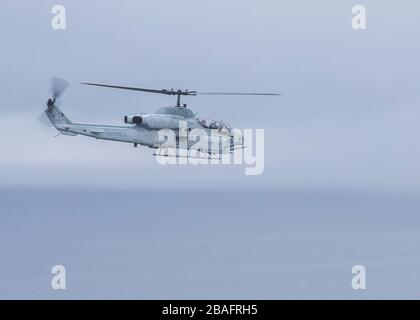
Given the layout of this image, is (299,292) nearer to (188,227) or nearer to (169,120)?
(169,120)

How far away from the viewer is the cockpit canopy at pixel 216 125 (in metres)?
53.4

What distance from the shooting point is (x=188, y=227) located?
13075 cm

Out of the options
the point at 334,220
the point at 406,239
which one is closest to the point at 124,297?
the point at 406,239

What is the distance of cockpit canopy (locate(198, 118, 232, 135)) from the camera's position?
53.4m

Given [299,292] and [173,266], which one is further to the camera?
[173,266]

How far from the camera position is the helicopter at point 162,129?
2018 inches

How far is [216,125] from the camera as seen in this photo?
5366 cm

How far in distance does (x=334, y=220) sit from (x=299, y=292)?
247 feet

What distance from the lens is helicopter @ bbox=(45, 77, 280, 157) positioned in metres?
51.2

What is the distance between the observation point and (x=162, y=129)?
5188cm

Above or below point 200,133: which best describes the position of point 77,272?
below

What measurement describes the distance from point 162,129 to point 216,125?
11.0ft
